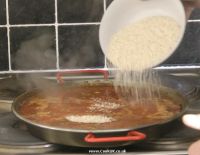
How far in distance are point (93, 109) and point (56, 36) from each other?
1.16 ft

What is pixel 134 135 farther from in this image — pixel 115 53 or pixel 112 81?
pixel 112 81

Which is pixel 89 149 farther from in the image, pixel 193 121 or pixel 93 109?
pixel 193 121

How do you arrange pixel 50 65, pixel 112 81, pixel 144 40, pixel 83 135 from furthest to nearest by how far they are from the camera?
pixel 50 65
pixel 112 81
pixel 144 40
pixel 83 135

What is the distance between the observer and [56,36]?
1.32 m

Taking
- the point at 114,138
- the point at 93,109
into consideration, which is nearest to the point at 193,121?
the point at 114,138

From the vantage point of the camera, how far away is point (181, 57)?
135 centimetres

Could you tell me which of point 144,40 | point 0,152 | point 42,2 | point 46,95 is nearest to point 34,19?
point 42,2

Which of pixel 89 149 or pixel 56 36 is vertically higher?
pixel 56 36

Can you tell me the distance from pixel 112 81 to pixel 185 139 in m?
0.35

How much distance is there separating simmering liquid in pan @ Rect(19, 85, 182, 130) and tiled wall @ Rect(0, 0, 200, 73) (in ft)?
0.56

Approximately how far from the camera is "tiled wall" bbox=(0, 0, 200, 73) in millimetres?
1299

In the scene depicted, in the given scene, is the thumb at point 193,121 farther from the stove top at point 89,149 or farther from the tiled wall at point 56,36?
the tiled wall at point 56,36

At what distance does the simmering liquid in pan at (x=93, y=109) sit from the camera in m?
0.96

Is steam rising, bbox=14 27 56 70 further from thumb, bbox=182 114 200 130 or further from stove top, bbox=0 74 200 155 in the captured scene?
thumb, bbox=182 114 200 130
